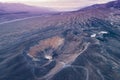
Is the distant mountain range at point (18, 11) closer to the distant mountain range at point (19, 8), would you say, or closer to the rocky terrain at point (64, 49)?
the distant mountain range at point (19, 8)

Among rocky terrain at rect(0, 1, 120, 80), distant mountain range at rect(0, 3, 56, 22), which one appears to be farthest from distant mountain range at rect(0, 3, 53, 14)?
rocky terrain at rect(0, 1, 120, 80)

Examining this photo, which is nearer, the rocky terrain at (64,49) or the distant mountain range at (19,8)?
the rocky terrain at (64,49)

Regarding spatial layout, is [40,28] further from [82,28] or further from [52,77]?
[52,77]

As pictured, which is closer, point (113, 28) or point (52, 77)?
point (52, 77)

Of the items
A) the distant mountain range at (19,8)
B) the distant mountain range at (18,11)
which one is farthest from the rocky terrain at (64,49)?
the distant mountain range at (19,8)

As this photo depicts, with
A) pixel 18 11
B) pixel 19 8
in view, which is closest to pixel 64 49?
pixel 18 11

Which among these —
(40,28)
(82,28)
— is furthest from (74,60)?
(40,28)

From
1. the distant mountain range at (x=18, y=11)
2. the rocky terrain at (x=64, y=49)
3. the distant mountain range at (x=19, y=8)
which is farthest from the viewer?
the distant mountain range at (x=19, y=8)

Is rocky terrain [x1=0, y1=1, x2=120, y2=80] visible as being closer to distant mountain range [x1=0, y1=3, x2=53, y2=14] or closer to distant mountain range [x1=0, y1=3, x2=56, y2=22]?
distant mountain range [x1=0, y1=3, x2=56, y2=22]
